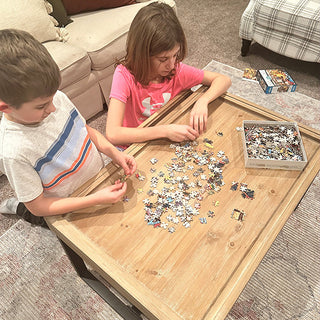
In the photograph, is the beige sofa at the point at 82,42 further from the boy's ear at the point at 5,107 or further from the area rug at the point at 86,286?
the boy's ear at the point at 5,107

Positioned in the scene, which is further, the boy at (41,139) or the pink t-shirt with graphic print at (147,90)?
the pink t-shirt with graphic print at (147,90)

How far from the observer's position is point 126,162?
3.67 feet

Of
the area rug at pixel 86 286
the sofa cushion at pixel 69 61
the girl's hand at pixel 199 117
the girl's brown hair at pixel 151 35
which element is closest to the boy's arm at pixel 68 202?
the girl's hand at pixel 199 117

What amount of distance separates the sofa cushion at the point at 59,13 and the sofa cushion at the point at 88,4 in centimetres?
6

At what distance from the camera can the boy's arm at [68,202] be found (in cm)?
96

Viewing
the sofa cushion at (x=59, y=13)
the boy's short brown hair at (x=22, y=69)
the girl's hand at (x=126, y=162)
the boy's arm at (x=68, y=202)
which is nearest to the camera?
the boy's short brown hair at (x=22, y=69)

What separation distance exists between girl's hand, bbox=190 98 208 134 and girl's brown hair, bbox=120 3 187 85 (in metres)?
0.27

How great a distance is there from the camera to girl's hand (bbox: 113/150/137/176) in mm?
1087

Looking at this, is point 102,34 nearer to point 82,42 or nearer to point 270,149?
point 82,42

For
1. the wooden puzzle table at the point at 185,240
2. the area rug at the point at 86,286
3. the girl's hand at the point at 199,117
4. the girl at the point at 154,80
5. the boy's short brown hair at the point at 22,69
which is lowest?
the area rug at the point at 86,286

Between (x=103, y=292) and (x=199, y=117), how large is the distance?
946 mm

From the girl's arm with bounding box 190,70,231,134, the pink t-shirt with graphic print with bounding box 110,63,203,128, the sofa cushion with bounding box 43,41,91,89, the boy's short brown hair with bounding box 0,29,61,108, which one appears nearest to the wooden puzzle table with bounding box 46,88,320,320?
the girl's arm with bounding box 190,70,231,134

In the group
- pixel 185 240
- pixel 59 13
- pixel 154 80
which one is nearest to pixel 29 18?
pixel 59 13

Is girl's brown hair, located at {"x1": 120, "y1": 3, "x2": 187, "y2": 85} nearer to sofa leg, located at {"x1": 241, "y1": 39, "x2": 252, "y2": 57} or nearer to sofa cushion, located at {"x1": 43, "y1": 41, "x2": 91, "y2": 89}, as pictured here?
sofa cushion, located at {"x1": 43, "y1": 41, "x2": 91, "y2": 89}
